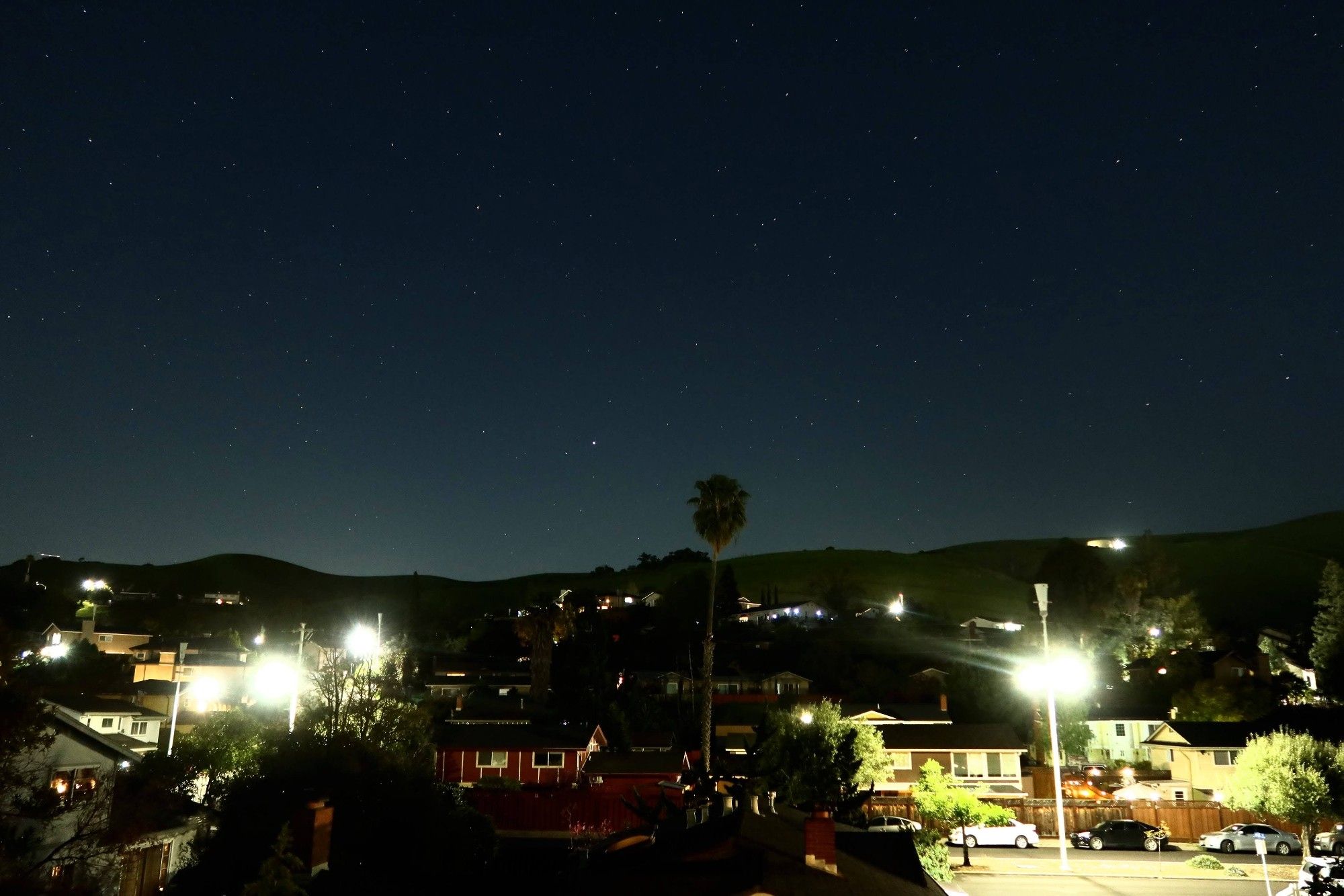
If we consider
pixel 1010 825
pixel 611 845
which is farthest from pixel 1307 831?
pixel 611 845

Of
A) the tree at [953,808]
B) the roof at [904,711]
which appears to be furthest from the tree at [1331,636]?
the tree at [953,808]

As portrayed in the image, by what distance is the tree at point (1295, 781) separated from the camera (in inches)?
1553

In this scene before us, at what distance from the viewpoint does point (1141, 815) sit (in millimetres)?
44875

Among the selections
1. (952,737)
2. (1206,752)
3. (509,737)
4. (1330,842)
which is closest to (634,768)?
(509,737)

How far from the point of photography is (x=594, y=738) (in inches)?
2499

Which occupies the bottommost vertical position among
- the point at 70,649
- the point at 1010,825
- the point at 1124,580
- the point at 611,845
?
the point at 1010,825

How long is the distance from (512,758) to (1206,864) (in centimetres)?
3653

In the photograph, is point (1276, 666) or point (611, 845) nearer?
point (611, 845)

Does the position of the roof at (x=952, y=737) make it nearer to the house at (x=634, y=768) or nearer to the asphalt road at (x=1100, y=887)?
the house at (x=634, y=768)

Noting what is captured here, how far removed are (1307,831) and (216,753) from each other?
43843 mm

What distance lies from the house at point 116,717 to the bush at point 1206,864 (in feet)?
151

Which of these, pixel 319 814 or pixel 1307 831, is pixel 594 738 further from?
pixel 319 814

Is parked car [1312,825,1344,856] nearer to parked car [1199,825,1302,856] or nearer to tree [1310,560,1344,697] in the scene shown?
parked car [1199,825,1302,856]

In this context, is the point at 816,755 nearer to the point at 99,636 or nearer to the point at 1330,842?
the point at 1330,842
